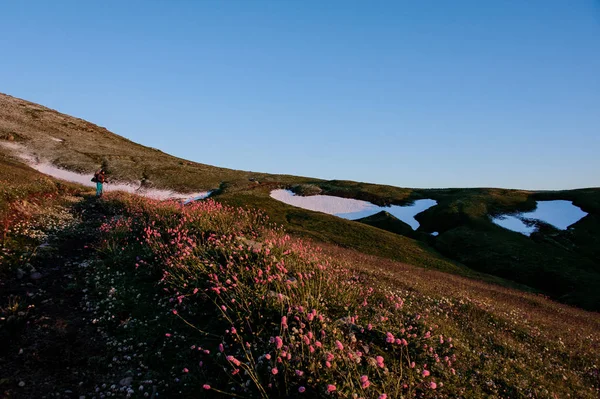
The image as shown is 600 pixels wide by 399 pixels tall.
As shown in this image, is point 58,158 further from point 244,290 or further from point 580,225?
point 580,225

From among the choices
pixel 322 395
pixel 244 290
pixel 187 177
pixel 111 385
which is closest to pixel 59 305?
pixel 111 385

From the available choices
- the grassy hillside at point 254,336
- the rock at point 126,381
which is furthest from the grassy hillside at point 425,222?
the rock at point 126,381

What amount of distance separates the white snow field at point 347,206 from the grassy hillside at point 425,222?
187 centimetres

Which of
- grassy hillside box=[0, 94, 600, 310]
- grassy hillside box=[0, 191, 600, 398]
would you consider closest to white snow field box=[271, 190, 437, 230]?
grassy hillside box=[0, 94, 600, 310]

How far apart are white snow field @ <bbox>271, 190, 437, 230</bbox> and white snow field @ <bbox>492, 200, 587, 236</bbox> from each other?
445 inches

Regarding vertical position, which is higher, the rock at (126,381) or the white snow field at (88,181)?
the white snow field at (88,181)

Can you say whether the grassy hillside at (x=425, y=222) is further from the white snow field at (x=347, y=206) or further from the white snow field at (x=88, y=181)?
the white snow field at (x=88, y=181)

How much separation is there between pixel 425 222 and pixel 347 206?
38.7ft

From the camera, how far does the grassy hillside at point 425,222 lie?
113 ft

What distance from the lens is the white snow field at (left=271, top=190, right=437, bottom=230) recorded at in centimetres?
5406

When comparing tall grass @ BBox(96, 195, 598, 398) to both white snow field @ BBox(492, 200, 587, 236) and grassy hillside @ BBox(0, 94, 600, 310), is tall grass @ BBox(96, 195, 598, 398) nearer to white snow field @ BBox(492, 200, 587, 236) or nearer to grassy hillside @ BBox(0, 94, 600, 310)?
grassy hillside @ BBox(0, 94, 600, 310)

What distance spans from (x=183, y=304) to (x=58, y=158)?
63.8 metres

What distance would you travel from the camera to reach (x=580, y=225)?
4759cm

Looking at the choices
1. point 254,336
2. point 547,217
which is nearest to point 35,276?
point 254,336
